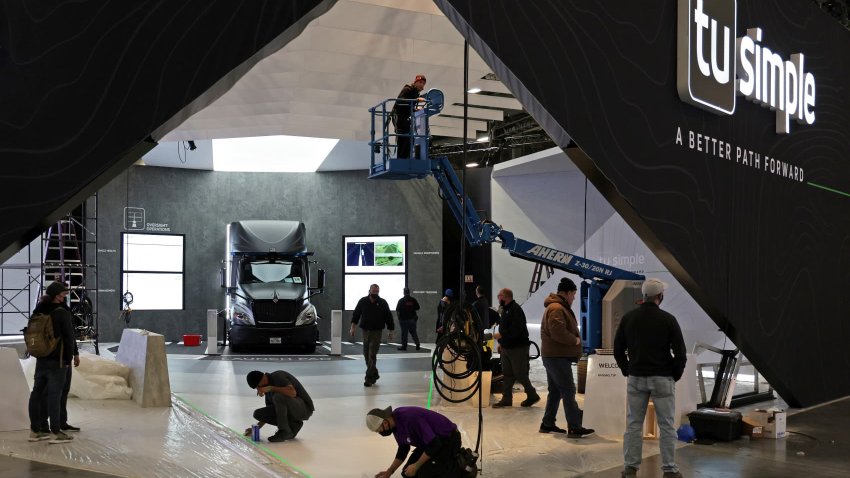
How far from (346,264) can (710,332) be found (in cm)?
1185

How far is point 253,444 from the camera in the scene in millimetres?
8430

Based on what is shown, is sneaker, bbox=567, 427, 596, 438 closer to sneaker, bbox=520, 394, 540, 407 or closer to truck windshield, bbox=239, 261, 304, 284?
sneaker, bbox=520, 394, 540, 407

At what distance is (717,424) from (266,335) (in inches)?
491

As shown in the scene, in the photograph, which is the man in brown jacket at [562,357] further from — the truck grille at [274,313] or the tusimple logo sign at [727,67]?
the truck grille at [274,313]

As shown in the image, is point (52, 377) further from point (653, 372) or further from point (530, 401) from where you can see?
point (653, 372)

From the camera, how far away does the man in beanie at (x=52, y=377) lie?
867 centimetres

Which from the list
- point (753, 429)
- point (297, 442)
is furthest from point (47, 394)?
point (753, 429)

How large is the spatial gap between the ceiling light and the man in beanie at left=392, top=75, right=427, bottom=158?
10.9 m

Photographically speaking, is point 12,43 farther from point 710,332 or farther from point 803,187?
point 710,332

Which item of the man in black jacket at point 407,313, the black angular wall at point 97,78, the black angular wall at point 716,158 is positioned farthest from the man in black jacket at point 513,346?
the man in black jacket at point 407,313

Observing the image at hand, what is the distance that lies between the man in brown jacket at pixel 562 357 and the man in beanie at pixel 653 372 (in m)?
1.85

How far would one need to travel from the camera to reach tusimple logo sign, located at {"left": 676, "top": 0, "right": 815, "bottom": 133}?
927 centimetres

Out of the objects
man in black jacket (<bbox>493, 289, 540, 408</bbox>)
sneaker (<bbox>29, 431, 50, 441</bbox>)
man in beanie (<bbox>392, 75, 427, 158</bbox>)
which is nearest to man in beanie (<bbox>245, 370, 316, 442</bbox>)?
sneaker (<bbox>29, 431, 50, 441</bbox>)

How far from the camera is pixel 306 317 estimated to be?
65.1 feet
